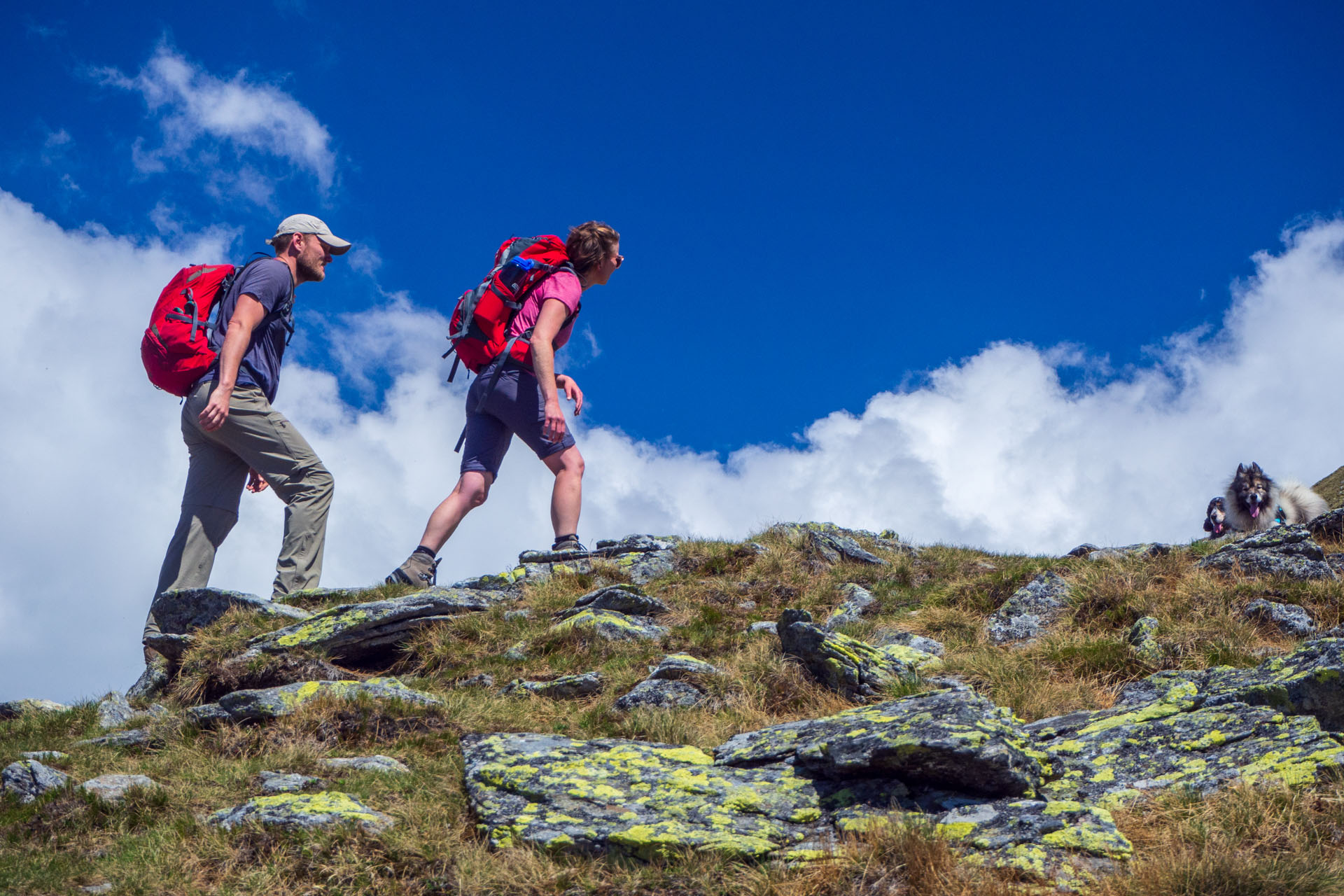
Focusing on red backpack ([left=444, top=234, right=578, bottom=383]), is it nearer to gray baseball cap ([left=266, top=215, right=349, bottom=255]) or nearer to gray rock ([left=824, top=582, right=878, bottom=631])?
gray baseball cap ([left=266, top=215, right=349, bottom=255])

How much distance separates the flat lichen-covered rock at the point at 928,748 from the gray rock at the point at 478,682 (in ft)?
8.95

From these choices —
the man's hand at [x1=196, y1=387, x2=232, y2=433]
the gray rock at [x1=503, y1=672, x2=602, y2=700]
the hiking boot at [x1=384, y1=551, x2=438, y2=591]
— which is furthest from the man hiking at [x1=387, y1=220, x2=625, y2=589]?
the gray rock at [x1=503, y1=672, x2=602, y2=700]

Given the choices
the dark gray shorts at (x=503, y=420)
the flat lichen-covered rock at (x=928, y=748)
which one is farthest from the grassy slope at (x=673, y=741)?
the dark gray shorts at (x=503, y=420)

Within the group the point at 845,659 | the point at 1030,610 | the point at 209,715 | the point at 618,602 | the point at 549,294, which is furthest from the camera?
the point at 549,294

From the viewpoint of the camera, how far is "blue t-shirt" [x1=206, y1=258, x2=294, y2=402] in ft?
27.7

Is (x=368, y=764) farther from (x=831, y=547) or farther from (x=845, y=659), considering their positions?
(x=831, y=547)

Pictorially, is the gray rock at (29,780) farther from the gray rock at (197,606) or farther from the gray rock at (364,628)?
the gray rock at (197,606)

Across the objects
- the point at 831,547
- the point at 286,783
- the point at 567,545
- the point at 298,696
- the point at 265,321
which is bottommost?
the point at 286,783

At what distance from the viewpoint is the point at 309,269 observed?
9148mm

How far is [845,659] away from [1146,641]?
250cm

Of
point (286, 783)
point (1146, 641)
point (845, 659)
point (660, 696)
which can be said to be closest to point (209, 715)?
point (286, 783)

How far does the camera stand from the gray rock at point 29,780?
5.40 m

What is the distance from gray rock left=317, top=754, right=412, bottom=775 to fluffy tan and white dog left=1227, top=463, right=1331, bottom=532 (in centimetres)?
1712

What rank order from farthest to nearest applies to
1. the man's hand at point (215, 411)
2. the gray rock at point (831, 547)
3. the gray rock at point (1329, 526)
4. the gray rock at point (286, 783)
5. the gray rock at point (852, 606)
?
the gray rock at point (831, 547) → the gray rock at point (1329, 526) → the gray rock at point (852, 606) → the man's hand at point (215, 411) → the gray rock at point (286, 783)
